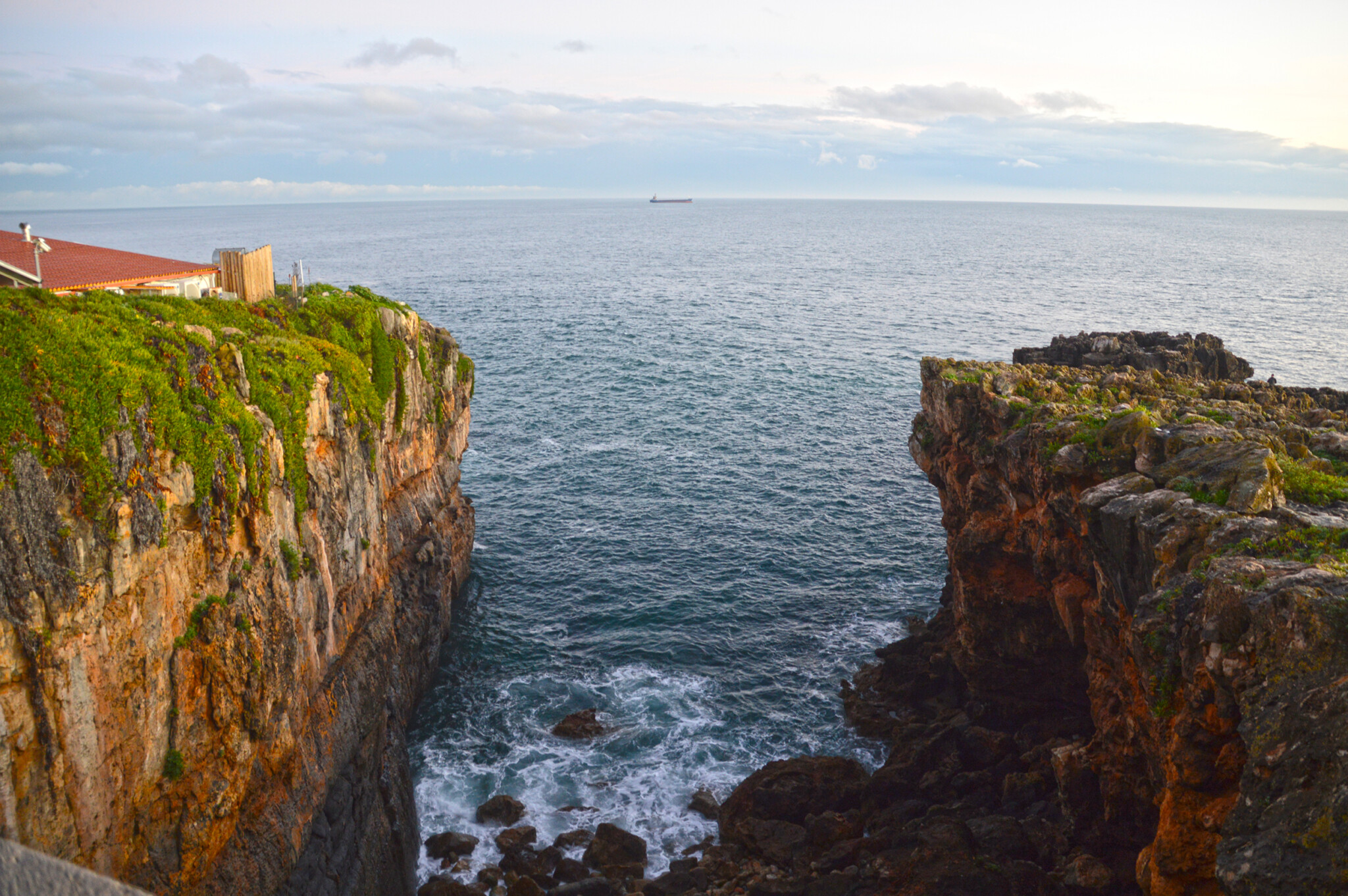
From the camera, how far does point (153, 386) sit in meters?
22.4

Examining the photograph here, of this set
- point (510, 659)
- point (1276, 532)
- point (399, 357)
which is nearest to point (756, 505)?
point (510, 659)

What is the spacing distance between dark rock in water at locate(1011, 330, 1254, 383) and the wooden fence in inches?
1787

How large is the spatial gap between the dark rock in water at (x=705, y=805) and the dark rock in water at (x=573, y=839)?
4395 millimetres

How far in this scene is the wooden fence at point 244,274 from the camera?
4050 cm

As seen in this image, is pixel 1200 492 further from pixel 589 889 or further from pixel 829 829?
pixel 589 889

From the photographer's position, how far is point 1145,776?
81.5 feet

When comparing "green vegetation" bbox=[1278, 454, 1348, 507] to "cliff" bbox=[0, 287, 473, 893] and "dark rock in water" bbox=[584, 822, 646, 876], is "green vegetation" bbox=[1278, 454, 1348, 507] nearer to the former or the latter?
"dark rock in water" bbox=[584, 822, 646, 876]

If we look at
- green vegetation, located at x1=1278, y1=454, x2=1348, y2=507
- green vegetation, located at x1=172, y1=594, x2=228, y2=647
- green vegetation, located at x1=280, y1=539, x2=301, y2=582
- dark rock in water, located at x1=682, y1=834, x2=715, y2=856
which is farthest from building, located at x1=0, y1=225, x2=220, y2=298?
green vegetation, located at x1=1278, y1=454, x2=1348, y2=507

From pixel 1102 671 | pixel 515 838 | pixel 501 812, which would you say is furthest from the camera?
pixel 501 812

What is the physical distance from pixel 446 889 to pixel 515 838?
3.56 m

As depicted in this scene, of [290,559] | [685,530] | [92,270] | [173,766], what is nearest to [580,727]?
[290,559]

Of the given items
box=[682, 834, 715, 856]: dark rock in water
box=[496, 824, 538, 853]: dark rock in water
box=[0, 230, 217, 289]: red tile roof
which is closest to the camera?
box=[682, 834, 715, 856]: dark rock in water

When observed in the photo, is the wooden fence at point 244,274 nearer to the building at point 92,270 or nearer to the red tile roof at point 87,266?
the building at point 92,270

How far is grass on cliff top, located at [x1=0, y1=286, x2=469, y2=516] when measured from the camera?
19.8 meters
